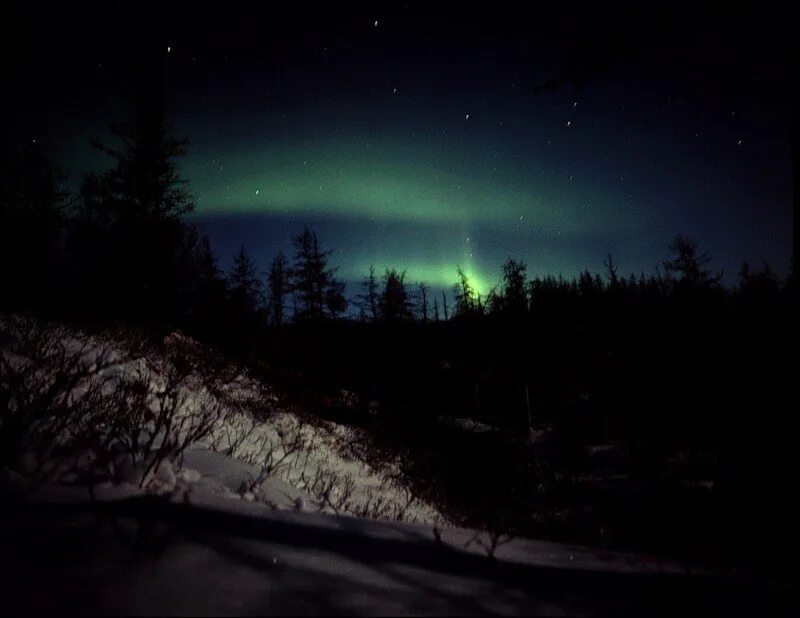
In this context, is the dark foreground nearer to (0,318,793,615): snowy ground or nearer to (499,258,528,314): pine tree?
(0,318,793,615): snowy ground

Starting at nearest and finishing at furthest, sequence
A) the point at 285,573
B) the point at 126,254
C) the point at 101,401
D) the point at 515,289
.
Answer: the point at 285,573 < the point at 101,401 < the point at 126,254 < the point at 515,289

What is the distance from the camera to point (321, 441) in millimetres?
8484

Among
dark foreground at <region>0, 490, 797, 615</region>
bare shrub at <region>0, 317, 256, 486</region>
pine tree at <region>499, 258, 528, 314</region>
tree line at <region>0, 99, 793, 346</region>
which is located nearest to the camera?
dark foreground at <region>0, 490, 797, 615</region>

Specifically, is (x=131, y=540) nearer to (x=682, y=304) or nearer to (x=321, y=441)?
(x=321, y=441)

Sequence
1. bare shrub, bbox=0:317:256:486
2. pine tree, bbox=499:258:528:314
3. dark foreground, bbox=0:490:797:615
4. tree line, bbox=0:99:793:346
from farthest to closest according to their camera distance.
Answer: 1. pine tree, bbox=499:258:528:314
2. tree line, bbox=0:99:793:346
3. bare shrub, bbox=0:317:256:486
4. dark foreground, bbox=0:490:797:615

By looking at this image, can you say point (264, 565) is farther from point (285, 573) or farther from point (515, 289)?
point (515, 289)

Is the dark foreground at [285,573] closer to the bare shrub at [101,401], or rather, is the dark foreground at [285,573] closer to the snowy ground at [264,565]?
the snowy ground at [264,565]

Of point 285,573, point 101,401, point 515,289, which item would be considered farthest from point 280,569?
point 515,289

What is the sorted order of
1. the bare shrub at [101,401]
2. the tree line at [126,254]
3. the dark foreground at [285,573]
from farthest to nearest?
A: the tree line at [126,254], the bare shrub at [101,401], the dark foreground at [285,573]

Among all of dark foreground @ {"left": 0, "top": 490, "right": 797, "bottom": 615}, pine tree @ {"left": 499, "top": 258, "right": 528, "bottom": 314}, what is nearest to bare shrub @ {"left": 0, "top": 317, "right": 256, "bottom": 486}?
dark foreground @ {"left": 0, "top": 490, "right": 797, "bottom": 615}

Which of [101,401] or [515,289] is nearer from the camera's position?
[101,401]

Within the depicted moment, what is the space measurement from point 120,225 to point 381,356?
57.1 feet

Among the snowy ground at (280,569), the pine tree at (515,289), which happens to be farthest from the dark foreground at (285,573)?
the pine tree at (515,289)

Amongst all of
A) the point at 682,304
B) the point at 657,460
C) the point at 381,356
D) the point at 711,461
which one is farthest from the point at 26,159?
the point at 682,304
